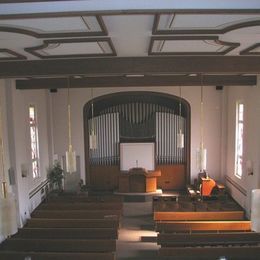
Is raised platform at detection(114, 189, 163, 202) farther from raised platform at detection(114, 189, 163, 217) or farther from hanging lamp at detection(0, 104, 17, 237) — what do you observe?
hanging lamp at detection(0, 104, 17, 237)

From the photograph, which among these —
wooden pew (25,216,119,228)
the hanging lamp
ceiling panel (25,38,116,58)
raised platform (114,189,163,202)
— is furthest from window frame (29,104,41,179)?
the hanging lamp

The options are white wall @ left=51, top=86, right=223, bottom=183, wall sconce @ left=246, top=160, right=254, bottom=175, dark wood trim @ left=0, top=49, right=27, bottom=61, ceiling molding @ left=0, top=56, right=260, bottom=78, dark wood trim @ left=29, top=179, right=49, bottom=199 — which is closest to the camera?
dark wood trim @ left=0, top=49, right=27, bottom=61

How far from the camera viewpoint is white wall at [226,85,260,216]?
9.32 meters

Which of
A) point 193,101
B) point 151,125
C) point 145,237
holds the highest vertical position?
point 193,101

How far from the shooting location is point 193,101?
13047mm

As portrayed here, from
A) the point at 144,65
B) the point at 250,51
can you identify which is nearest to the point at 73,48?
the point at 144,65

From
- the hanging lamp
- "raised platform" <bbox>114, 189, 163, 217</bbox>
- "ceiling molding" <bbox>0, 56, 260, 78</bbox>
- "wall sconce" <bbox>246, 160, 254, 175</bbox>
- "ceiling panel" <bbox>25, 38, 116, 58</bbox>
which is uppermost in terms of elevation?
"ceiling panel" <bbox>25, 38, 116, 58</bbox>

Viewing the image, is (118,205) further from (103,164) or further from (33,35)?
(33,35)

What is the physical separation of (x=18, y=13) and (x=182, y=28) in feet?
5.83

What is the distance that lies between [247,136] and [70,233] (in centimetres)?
599

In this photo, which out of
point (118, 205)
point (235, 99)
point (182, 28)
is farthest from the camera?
point (235, 99)

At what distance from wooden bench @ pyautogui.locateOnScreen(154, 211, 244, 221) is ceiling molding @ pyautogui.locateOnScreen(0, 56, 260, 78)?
15.6ft

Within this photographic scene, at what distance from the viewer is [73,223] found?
28.0ft

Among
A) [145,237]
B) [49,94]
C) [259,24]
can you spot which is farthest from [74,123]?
[259,24]
